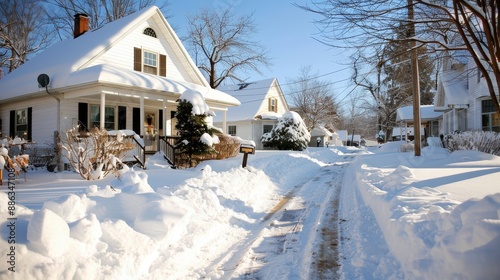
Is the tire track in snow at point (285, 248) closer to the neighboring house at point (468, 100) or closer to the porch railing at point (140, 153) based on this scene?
the porch railing at point (140, 153)

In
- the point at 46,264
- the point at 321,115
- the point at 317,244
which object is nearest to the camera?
the point at 46,264

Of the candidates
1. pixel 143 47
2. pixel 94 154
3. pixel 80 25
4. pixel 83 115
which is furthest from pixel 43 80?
pixel 80 25

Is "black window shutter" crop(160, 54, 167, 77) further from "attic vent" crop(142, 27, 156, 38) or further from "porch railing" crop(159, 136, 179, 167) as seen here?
"porch railing" crop(159, 136, 179, 167)

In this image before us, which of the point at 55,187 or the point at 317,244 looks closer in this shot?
the point at 317,244

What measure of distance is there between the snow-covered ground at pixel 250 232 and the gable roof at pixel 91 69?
6.06 meters

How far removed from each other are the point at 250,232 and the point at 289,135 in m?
20.1

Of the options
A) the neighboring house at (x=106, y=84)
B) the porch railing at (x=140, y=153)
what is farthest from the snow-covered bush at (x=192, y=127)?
the neighboring house at (x=106, y=84)

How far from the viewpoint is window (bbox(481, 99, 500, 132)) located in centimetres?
1582

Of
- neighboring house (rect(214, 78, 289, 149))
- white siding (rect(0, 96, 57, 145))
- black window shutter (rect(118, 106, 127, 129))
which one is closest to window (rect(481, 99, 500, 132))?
neighboring house (rect(214, 78, 289, 149))

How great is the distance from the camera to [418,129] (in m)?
13.6

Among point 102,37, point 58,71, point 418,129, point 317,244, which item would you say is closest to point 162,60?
point 102,37

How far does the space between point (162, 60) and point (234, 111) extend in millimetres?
14036

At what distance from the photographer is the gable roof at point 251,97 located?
29.5 meters

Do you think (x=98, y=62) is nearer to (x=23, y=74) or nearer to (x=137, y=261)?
(x=23, y=74)
